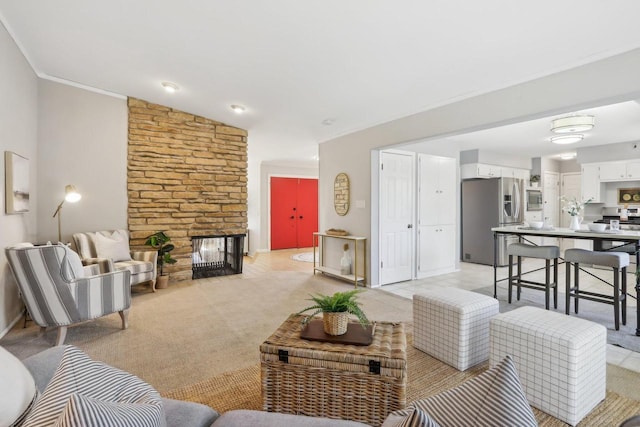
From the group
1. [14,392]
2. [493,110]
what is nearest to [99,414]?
[14,392]

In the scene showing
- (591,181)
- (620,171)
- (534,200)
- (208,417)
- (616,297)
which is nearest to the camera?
(208,417)

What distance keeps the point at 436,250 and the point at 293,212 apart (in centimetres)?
451

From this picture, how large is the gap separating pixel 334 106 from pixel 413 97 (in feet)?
3.38

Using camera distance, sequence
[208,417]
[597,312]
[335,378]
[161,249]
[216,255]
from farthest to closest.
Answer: [216,255]
[161,249]
[597,312]
[335,378]
[208,417]

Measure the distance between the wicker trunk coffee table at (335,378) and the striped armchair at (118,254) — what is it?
125 inches

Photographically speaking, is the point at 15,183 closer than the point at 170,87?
Yes

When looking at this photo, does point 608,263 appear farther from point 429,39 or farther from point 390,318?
point 429,39

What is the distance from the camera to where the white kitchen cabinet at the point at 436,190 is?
528 centimetres

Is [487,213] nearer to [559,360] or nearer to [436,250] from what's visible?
[436,250]

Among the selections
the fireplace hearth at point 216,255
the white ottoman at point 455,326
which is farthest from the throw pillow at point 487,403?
the fireplace hearth at point 216,255

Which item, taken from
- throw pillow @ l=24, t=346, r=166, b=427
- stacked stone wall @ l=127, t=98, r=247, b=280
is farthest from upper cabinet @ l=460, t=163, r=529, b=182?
throw pillow @ l=24, t=346, r=166, b=427

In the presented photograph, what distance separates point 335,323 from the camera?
69.4 inches

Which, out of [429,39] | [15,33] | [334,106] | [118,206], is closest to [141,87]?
[15,33]

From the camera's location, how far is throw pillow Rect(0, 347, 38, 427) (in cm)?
80
